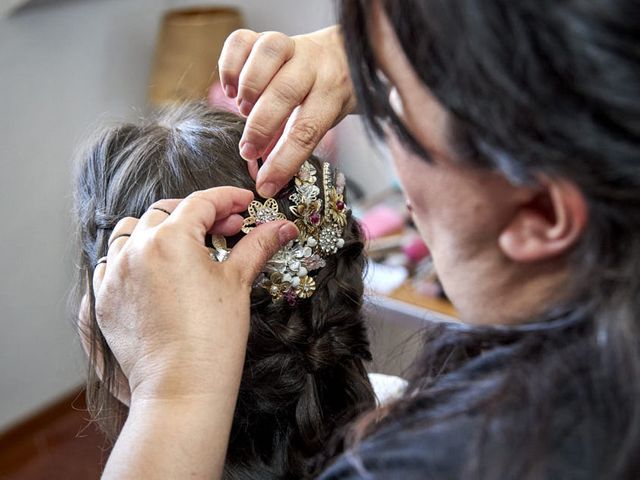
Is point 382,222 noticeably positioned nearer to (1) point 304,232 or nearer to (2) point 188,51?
(2) point 188,51

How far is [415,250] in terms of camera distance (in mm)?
1910

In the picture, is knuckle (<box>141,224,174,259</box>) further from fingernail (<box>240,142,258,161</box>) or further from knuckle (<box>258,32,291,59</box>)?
knuckle (<box>258,32,291,59</box>)

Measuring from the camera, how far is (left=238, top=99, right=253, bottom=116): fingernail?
92 cm

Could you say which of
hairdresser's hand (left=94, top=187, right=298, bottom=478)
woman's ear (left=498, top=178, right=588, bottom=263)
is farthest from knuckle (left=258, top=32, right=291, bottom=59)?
woman's ear (left=498, top=178, right=588, bottom=263)

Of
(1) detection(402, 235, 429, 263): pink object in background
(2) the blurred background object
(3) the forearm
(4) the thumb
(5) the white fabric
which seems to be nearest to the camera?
(3) the forearm

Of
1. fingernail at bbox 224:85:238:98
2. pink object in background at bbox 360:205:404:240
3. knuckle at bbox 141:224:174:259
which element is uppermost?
fingernail at bbox 224:85:238:98

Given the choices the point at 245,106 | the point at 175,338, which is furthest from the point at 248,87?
the point at 175,338

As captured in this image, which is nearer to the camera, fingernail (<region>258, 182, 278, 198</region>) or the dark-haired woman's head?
the dark-haired woman's head

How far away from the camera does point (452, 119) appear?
57 centimetres

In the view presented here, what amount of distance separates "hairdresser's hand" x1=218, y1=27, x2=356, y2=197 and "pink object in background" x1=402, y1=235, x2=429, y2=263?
968mm

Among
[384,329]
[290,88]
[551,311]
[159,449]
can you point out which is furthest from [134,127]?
[384,329]

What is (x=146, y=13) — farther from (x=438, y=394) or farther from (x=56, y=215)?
(x=438, y=394)

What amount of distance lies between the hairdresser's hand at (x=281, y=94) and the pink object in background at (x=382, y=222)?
1048 millimetres

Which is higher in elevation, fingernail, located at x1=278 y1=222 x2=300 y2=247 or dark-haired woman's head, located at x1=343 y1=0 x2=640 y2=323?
dark-haired woman's head, located at x1=343 y1=0 x2=640 y2=323
